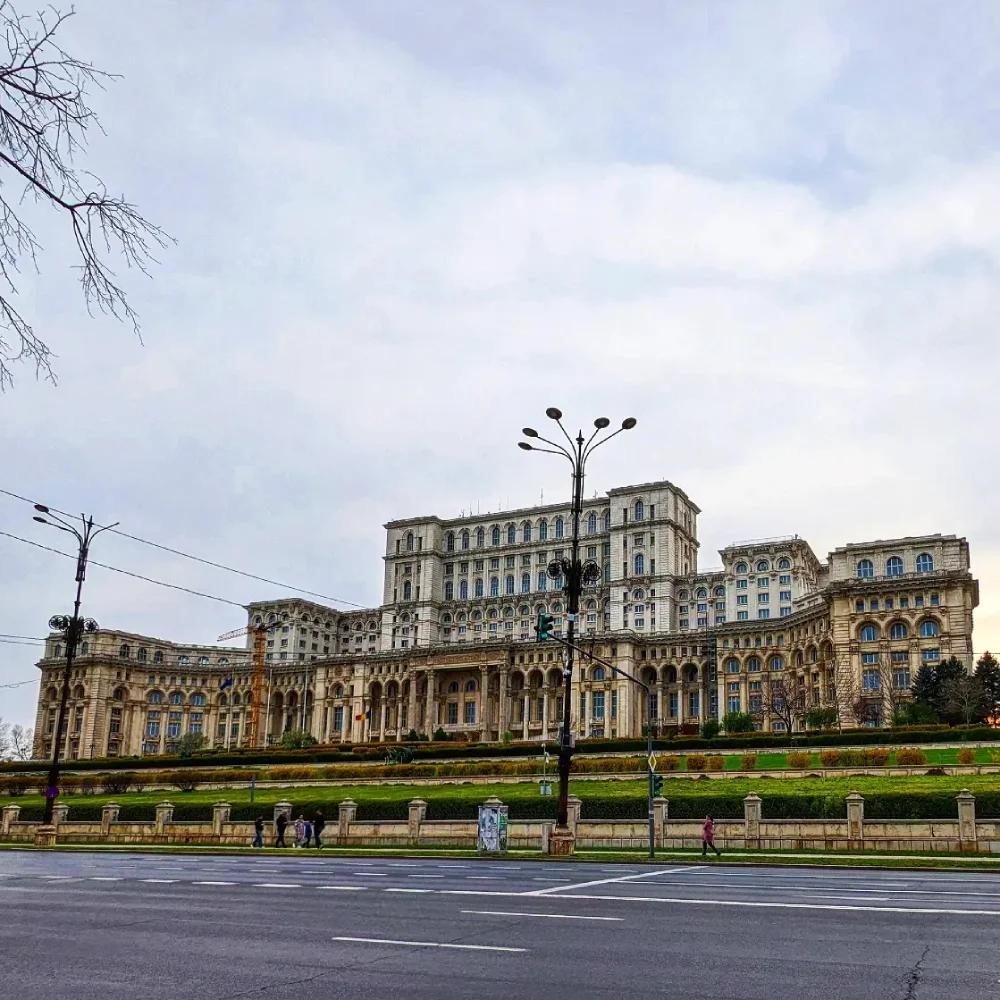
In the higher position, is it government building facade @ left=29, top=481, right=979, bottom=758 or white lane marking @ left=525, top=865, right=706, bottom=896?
government building facade @ left=29, top=481, right=979, bottom=758

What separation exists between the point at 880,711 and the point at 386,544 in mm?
89692

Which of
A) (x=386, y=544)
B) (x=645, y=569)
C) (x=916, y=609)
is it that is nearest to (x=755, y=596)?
(x=645, y=569)

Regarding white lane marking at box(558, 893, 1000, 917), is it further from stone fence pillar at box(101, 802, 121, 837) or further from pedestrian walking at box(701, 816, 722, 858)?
stone fence pillar at box(101, 802, 121, 837)

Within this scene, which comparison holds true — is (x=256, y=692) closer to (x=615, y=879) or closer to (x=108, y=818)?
(x=108, y=818)

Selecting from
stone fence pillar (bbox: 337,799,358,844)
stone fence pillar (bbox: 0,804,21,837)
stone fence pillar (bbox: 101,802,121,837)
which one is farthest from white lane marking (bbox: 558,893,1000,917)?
stone fence pillar (bbox: 0,804,21,837)

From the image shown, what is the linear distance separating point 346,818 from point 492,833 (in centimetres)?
1080

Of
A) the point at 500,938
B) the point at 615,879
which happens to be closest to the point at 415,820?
the point at 615,879

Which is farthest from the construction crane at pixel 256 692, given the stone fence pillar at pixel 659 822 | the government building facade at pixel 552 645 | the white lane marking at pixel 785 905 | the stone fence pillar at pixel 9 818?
the white lane marking at pixel 785 905

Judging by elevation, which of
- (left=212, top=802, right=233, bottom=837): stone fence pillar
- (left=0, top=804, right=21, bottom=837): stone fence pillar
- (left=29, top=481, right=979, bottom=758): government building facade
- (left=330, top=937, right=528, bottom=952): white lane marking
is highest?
(left=29, top=481, right=979, bottom=758): government building facade

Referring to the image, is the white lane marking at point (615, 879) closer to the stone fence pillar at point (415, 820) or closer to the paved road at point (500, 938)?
the paved road at point (500, 938)

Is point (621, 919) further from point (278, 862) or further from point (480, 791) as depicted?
point (480, 791)

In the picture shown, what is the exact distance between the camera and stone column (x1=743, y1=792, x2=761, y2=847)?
3644 cm

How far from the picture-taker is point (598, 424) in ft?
108

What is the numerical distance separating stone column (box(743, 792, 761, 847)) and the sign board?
8.62m
